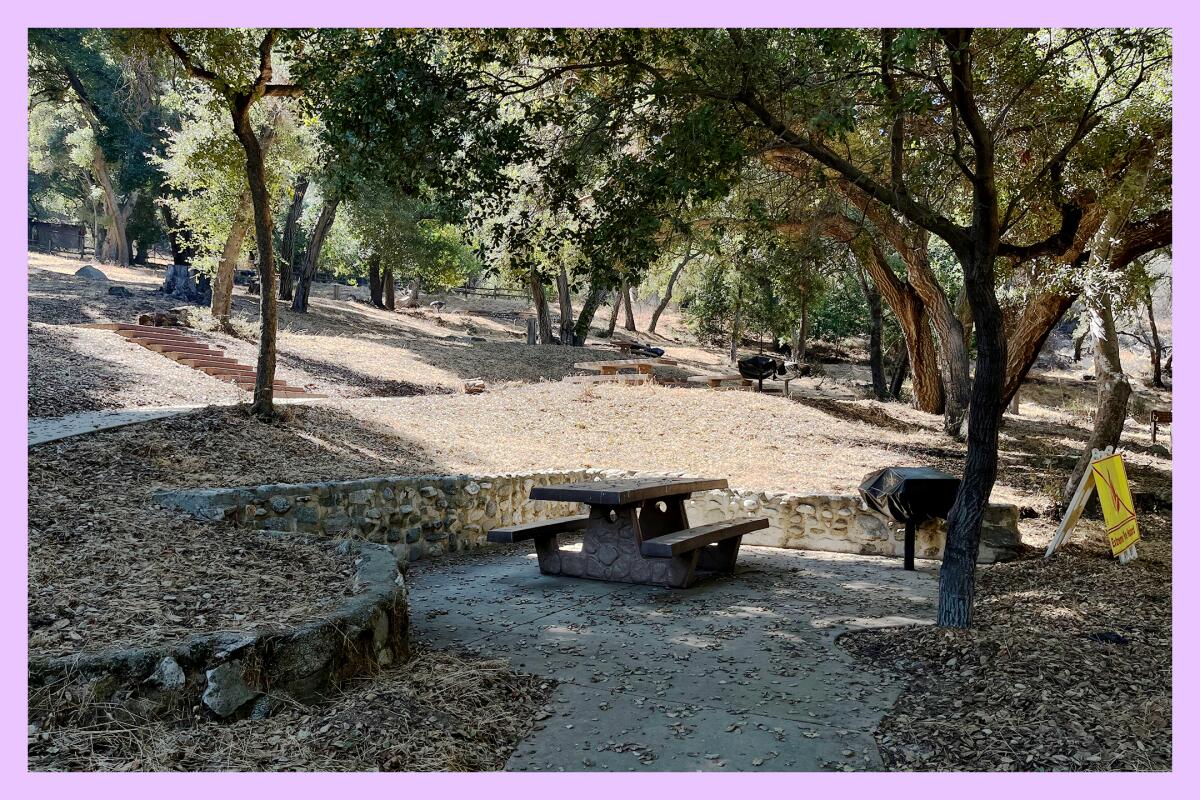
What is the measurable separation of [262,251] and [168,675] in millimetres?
6433

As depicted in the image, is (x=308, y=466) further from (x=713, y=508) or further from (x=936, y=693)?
(x=936, y=693)

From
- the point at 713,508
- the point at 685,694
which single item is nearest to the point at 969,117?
the point at 685,694

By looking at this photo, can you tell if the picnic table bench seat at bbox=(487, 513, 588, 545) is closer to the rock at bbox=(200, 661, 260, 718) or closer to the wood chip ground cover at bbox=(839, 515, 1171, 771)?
the wood chip ground cover at bbox=(839, 515, 1171, 771)

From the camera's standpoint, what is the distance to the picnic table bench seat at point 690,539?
656 centimetres

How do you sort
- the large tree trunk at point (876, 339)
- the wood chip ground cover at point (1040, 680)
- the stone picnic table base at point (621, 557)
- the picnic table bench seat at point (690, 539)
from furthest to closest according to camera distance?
1. the large tree trunk at point (876, 339)
2. the stone picnic table base at point (621, 557)
3. the picnic table bench seat at point (690, 539)
4. the wood chip ground cover at point (1040, 680)

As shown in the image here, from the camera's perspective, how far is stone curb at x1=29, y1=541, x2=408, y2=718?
3.50 m

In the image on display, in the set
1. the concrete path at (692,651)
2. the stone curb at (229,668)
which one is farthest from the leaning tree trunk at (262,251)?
the stone curb at (229,668)

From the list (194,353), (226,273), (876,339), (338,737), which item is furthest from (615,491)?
(876,339)

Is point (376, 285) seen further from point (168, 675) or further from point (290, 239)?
point (168, 675)

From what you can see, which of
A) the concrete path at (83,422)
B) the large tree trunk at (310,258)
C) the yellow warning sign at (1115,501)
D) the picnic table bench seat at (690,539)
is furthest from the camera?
the large tree trunk at (310,258)

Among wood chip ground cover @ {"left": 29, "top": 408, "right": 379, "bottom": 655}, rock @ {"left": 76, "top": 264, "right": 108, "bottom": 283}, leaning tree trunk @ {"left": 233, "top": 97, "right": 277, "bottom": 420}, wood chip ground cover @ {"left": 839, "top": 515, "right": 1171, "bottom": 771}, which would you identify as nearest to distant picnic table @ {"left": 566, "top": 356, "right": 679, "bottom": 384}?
leaning tree trunk @ {"left": 233, "top": 97, "right": 277, "bottom": 420}

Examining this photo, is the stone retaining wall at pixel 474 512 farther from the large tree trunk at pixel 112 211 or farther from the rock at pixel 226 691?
the large tree trunk at pixel 112 211

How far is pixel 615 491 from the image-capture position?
6660 mm

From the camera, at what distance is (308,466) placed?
8094 mm
